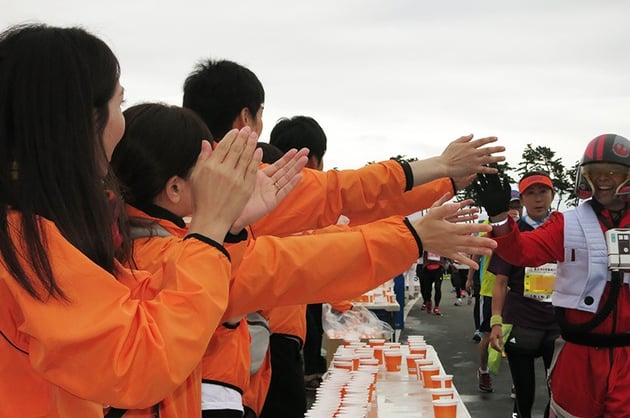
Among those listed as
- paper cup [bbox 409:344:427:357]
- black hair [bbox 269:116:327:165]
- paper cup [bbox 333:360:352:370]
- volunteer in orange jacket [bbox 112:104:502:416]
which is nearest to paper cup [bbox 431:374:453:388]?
paper cup [bbox 333:360:352:370]

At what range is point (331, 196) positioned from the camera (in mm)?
3127

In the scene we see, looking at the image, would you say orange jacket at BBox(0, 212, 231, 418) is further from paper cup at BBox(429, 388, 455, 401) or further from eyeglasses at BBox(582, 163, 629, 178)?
eyeglasses at BBox(582, 163, 629, 178)

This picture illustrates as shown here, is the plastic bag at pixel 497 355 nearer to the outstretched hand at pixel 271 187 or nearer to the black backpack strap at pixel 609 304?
the black backpack strap at pixel 609 304

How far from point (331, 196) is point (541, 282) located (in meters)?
3.50

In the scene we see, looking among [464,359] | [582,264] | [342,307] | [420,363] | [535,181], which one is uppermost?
[535,181]

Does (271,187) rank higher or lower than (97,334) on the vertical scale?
higher

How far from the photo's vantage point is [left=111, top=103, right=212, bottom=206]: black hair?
95.3 inches

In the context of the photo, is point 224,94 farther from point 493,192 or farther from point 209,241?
point 209,241

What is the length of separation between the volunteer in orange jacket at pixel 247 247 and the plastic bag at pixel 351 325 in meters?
4.13

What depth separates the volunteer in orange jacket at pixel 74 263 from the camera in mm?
1420

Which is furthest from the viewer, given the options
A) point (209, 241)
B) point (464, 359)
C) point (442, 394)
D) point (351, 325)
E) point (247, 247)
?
point (464, 359)

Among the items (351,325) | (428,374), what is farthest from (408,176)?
(351,325)

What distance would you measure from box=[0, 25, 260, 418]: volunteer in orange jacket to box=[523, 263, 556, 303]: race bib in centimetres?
479

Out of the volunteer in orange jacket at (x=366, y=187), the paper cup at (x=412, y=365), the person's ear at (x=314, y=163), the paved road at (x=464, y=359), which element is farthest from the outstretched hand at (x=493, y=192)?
the paved road at (x=464, y=359)
